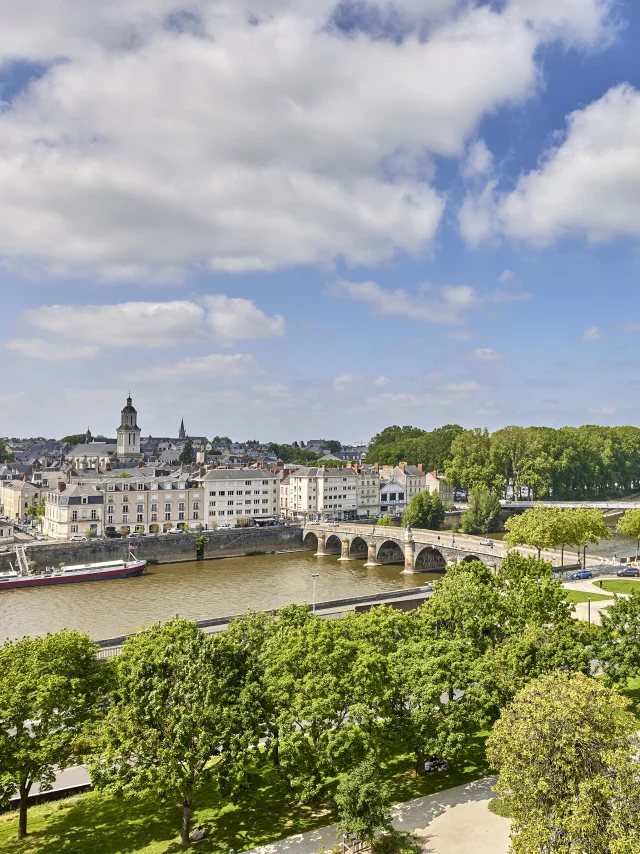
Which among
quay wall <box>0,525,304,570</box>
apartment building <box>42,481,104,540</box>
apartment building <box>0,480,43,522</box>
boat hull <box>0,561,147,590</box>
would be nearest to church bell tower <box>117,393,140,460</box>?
apartment building <box>0,480,43,522</box>

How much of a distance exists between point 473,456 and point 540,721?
89.3m

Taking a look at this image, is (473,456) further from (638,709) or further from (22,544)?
(638,709)

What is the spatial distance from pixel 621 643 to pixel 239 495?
7004 centimetres

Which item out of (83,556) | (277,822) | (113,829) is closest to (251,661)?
(277,822)

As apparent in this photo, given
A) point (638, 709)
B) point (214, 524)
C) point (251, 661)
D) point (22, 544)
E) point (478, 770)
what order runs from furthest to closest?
point (214, 524), point (22, 544), point (638, 709), point (478, 770), point (251, 661)

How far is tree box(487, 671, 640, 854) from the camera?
12672 mm

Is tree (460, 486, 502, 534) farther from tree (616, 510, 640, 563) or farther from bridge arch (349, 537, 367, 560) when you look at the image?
tree (616, 510, 640, 563)

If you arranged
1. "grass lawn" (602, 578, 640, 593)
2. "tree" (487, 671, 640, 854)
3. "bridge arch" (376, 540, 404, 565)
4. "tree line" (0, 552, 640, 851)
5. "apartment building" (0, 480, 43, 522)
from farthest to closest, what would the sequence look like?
"apartment building" (0, 480, 43, 522), "bridge arch" (376, 540, 404, 565), "grass lawn" (602, 578, 640, 593), "tree line" (0, 552, 640, 851), "tree" (487, 671, 640, 854)

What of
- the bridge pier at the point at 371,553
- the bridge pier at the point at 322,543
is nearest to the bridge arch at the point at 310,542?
the bridge pier at the point at 322,543

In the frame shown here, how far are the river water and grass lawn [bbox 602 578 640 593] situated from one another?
59.6 feet

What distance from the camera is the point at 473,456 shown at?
10162 cm

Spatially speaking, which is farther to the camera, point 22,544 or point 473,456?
point 473,456

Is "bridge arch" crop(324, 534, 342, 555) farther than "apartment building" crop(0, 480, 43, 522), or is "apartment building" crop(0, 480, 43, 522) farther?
"apartment building" crop(0, 480, 43, 522)

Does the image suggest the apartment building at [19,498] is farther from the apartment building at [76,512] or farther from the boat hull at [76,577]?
the boat hull at [76,577]
